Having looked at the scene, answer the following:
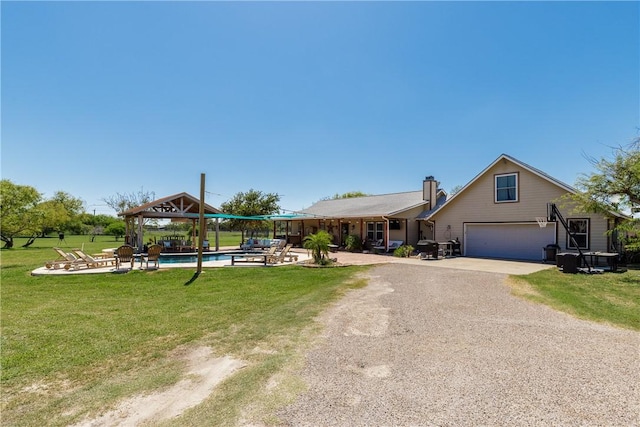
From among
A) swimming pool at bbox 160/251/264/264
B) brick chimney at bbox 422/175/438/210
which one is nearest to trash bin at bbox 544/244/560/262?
brick chimney at bbox 422/175/438/210

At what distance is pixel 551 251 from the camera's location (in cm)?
1550

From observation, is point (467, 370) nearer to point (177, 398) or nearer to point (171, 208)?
point (177, 398)

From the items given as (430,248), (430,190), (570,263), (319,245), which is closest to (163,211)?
(319,245)

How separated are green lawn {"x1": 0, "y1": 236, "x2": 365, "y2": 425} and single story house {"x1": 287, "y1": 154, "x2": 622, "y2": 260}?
11310 millimetres

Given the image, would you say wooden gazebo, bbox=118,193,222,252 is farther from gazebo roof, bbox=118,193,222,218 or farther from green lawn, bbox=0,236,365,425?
green lawn, bbox=0,236,365,425

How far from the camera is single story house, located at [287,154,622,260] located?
50.4 feet

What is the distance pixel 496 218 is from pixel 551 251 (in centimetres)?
310

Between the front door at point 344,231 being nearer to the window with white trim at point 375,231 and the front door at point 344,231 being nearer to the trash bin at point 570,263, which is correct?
the window with white trim at point 375,231

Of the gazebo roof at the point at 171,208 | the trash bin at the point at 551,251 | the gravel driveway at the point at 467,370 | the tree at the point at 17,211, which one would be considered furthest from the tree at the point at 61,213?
the trash bin at the point at 551,251

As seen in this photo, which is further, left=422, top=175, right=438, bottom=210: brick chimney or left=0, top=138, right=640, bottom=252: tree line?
left=422, top=175, right=438, bottom=210: brick chimney

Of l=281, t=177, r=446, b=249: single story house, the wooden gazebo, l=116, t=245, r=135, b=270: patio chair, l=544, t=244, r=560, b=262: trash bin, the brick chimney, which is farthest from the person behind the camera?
the brick chimney

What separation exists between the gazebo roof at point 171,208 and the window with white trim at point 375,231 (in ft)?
35.2

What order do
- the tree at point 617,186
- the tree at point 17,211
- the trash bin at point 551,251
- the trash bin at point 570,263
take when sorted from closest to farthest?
Answer: 1. the tree at point 617,186
2. the trash bin at point 570,263
3. the trash bin at point 551,251
4. the tree at point 17,211

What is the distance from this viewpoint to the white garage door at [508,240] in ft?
54.1
